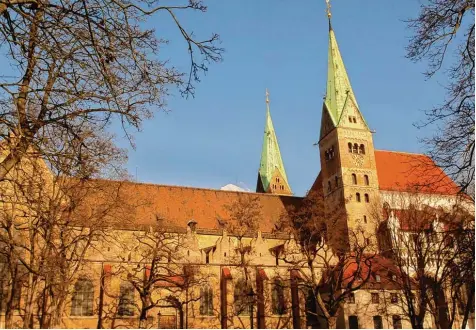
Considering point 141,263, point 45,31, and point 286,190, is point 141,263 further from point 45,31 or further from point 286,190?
point 286,190

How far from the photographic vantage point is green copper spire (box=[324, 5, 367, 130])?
167 ft

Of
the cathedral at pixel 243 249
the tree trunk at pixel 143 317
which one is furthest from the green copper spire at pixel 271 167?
the tree trunk at pixel 143 317

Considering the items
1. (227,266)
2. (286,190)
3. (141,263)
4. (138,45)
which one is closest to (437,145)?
(138,45)

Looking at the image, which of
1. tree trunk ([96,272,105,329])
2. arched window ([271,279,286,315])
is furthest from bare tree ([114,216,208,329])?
arched window ([271,279,286,315])

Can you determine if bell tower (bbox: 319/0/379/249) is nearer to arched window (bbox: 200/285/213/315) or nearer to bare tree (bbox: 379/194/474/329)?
bare tree (bbox: 379/194/474/329)

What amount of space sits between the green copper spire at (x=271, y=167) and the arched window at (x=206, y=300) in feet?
109

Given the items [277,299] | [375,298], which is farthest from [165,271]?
[375,298]

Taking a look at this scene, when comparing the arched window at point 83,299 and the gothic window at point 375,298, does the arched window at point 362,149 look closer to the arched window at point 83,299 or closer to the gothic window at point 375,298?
the gothic window at point 375,298

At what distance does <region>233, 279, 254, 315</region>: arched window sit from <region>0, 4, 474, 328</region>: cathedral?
10 cm

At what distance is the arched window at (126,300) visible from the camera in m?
34.5

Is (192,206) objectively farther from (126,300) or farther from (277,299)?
(126,300)

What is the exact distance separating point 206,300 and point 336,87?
2687cm

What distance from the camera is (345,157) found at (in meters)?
48.2

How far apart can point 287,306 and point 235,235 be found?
281 inches
